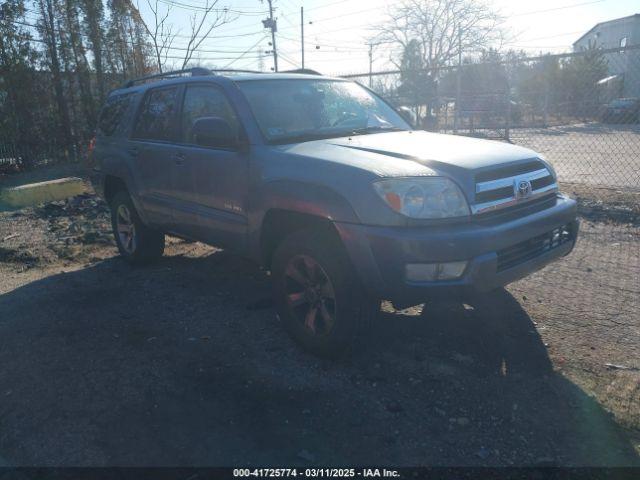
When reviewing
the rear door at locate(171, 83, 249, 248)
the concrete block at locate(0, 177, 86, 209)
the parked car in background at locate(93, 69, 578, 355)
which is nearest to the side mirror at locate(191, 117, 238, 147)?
the parked car in background at locate(93, 69, 578, 355)

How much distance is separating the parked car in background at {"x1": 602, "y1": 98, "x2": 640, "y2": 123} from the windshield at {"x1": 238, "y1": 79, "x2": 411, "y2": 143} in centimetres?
777

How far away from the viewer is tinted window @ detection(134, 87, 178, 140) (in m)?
4.86

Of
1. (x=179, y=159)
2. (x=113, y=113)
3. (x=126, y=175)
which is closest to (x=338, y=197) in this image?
(x=179, y=159)

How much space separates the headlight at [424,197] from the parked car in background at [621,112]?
352 inches

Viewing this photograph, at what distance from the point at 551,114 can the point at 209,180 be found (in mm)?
12571

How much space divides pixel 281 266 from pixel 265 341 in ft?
2.15

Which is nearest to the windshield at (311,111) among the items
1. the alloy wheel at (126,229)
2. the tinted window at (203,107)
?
the tinted window at (203,107)

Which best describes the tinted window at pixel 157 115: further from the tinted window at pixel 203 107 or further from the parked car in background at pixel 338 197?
the tinted window at pixel 203 107

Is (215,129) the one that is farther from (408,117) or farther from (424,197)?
(408,117)

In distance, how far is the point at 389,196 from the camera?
9.85 feet

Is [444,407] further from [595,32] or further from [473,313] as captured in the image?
[595,32]

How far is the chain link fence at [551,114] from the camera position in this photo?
32.6 feet

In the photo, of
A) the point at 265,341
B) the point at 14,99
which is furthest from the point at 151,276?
the point at 14,99

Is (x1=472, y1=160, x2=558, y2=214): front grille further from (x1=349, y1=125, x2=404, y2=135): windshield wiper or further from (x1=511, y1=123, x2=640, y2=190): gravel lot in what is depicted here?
(x1=511, y1=123, x2=640, y2=190): gravel lot
